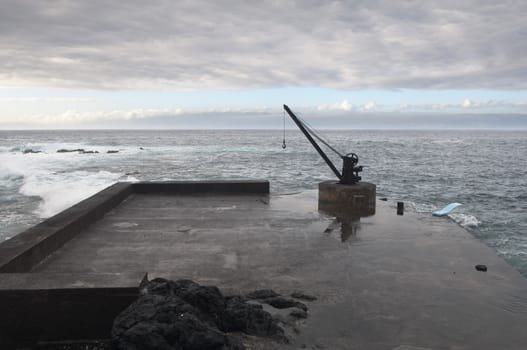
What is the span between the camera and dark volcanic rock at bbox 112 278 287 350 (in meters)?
3.91

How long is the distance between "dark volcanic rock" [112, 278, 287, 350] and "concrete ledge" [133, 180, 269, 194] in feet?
32.8

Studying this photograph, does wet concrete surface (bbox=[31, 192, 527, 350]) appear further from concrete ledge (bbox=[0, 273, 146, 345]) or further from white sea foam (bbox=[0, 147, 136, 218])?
white sea foam (bbox=[0, 147, 136, 218])

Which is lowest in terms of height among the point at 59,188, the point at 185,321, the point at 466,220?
the point at 466,220

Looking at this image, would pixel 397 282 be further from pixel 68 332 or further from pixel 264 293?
pixel 68 332

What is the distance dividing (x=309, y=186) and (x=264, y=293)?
874 inches

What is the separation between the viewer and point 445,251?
28.3 feet

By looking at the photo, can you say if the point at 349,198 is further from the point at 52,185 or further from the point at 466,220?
the point at 52,185

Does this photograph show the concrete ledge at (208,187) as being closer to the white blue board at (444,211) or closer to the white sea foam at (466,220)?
the white blue board at (444,211)

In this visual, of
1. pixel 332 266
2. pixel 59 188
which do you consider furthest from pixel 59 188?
pixel 332 266

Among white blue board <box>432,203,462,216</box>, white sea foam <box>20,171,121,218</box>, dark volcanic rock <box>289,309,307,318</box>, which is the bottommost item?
white sea foam <box>20,171,121,218</box>

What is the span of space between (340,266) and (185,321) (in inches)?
158

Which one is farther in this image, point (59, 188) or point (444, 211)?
point (59, 188)

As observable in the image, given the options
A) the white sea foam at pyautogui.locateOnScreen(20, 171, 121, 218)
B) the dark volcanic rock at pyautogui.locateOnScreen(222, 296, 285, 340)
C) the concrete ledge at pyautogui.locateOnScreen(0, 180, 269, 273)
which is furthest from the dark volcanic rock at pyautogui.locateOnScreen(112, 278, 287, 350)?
the white sea foam at pyautogui.locateOnScreen(20, 171, 121, 218)

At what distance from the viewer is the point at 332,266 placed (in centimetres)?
757
